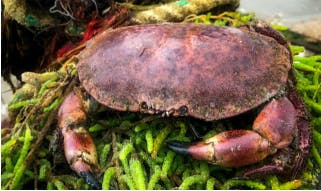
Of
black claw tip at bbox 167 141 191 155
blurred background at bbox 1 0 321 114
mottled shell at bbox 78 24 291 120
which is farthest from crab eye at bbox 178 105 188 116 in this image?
blurred background at bbox 1 0 321 114

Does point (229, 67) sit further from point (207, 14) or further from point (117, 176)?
point (207, 14)

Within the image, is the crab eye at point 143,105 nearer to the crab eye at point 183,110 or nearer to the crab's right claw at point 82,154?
the crab eye at point 183,110

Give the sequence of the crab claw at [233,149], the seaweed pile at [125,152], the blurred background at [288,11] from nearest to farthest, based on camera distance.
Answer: the crab claw at [233,149] < the seaweed pile at [125,152] < the blurred background at [288,11]

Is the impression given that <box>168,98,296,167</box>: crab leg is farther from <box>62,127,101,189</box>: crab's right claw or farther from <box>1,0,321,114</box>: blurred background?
<box>1,0,321,114</box>: blurred background

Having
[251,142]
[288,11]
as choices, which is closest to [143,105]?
[251,142]

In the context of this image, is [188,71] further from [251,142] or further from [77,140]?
[77,140]

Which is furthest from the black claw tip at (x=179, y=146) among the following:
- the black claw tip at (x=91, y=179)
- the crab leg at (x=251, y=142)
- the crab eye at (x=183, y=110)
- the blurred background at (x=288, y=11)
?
the blurred background at (x=288, y=11)
